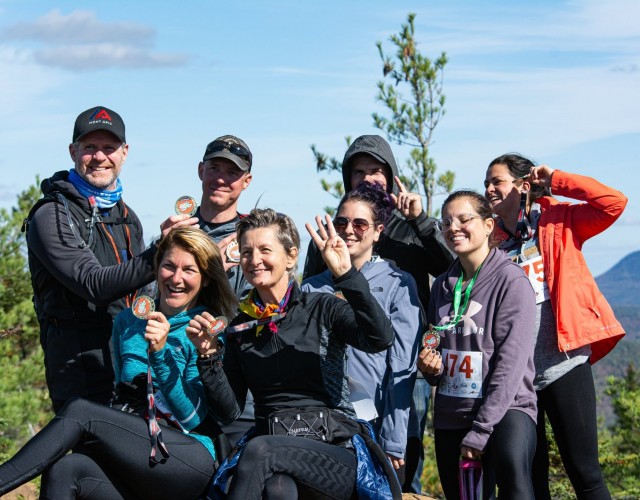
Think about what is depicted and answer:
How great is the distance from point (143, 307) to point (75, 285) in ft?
1.45

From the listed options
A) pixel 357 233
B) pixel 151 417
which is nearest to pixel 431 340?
pixel 357 233

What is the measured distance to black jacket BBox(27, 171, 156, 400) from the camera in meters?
4.76

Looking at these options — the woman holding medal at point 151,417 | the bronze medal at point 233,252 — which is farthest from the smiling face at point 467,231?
the woman holding medal at point 151,417

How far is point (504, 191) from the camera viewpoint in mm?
5488

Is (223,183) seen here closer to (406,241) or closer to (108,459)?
(406,241)

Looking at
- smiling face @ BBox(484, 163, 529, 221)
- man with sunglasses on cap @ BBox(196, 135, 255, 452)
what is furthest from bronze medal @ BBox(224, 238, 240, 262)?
smiling face @ BBox(484, 163, 529, 221)

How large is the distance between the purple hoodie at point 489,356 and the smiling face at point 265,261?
1003mm

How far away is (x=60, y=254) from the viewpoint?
482 cm

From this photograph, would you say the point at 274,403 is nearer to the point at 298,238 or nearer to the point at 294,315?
the point at 294,315

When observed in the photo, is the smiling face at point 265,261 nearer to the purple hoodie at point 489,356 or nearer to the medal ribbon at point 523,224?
the purple hoodie at point 489,356

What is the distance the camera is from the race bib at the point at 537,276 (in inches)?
206

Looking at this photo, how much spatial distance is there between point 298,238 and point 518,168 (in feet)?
5.22

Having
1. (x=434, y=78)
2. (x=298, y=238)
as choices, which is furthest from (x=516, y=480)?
(x=434, y=78)

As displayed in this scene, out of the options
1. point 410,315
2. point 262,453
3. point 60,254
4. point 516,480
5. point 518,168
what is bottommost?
point 516,480
